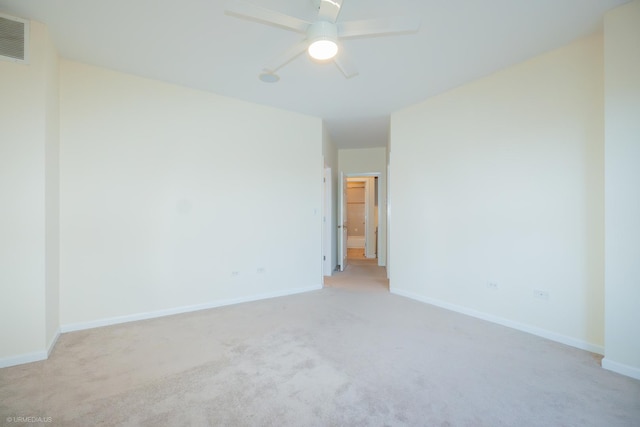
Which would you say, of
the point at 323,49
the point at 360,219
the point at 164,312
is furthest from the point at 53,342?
the point at 360,219

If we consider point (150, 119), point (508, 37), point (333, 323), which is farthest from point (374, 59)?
point (333, 323)

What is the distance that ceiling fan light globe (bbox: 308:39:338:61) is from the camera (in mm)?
1919

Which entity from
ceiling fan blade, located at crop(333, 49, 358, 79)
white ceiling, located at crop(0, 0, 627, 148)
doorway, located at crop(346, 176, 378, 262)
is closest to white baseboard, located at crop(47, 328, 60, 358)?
white ceiling, located at crop(0, 0, 627, 148)

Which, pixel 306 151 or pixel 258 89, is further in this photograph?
pixel 306 151

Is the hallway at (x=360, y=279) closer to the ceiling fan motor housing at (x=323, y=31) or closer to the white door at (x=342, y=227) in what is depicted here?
the white door at (x=342, y=227)

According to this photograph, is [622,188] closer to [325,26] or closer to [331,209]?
[325,26]

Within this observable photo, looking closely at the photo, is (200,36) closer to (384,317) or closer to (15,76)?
(15,76)

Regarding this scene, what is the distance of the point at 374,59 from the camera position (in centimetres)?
284

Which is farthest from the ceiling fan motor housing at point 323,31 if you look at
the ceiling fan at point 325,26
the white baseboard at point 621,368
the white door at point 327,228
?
the white door at point 327,228

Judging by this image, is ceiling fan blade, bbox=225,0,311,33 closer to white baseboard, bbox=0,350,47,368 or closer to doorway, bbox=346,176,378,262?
white baseboard, bbox=0,350,47,368

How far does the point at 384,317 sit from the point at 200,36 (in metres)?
3.36

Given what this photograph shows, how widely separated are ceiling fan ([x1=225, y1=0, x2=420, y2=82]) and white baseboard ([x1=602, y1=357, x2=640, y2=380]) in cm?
281

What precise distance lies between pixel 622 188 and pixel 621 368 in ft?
4.37

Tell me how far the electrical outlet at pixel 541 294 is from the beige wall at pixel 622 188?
548mm
